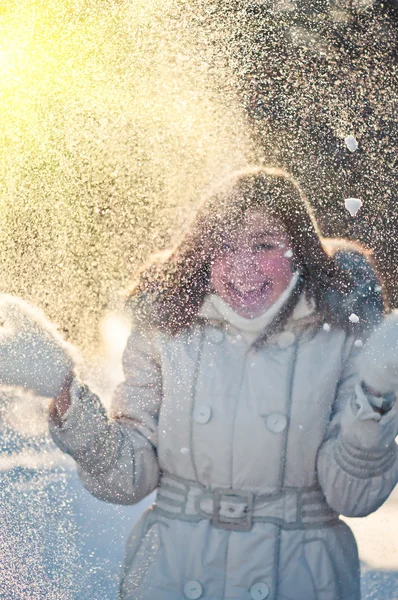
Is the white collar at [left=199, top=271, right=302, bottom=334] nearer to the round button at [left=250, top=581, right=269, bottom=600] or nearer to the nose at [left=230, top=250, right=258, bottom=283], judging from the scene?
the nose at [left=230, top=250, right=258, bottom=283]

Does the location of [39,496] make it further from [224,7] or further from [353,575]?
[224,7]

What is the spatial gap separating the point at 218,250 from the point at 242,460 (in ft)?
0.80

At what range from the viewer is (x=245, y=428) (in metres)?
0.77

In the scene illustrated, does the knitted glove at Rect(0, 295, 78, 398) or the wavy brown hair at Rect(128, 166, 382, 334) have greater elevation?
the wavy brown hair at Rect(128, 166, 382, 334)

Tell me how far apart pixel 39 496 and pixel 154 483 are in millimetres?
183

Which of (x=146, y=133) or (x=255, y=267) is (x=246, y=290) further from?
(x=146, y=133)

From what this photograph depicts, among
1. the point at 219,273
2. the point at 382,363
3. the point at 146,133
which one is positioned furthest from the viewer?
the point at 146,133

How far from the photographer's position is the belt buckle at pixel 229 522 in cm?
77

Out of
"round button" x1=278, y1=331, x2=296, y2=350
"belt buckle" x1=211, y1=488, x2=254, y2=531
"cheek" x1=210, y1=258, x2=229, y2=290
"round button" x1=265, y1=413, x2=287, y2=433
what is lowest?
"belt buckle" x1=211, y1=488, x2=254, y2=531

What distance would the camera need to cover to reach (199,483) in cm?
77

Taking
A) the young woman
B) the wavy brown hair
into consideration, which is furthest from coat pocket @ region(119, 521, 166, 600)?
the wavy brown hair

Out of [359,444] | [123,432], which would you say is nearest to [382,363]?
[359,444]

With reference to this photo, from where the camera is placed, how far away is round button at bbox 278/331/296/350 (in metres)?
0.79

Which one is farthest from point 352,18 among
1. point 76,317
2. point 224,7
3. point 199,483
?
point 199,483
